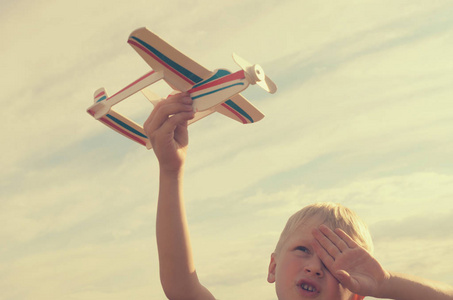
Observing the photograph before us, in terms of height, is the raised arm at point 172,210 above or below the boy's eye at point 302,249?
above

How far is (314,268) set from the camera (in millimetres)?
5469

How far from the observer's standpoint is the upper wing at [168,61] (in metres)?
6.07

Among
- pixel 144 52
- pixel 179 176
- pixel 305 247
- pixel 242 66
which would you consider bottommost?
pixel 305 247

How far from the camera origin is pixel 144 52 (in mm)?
6090

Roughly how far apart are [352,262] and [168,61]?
310 cm

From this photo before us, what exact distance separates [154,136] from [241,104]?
167cm

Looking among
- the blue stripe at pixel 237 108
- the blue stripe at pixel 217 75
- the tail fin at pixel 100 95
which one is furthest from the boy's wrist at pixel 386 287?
the tail fin at pixel 100 95

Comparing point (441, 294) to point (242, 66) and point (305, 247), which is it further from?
point (242, 66)

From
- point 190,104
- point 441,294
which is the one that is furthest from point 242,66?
point 441,294

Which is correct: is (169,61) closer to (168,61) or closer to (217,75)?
(168,61)

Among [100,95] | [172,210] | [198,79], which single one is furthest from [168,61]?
[172,210]

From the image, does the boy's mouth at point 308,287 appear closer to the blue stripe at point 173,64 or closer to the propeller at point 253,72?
the propeller at point 253,72

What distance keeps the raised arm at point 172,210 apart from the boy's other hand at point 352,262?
1.33 metres

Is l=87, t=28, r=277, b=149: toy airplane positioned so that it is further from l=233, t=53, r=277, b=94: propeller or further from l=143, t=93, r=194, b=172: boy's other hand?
l=143, t=93, r=194, b=172: boy's other hand
